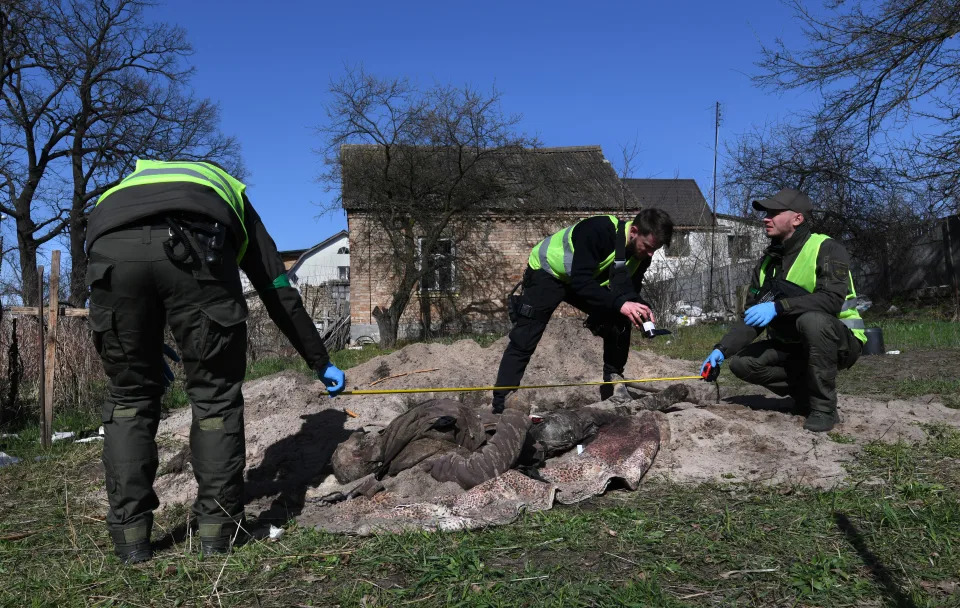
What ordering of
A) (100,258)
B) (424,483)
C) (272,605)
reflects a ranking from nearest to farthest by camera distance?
(272,605)
(100,258)
(424,483)

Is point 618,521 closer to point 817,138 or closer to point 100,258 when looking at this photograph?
point 100,258

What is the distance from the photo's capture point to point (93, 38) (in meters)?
Answer: 20.7

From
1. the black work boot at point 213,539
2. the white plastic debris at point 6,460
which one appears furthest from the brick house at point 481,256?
the black work boot at point 213,539

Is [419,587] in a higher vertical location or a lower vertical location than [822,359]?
lower

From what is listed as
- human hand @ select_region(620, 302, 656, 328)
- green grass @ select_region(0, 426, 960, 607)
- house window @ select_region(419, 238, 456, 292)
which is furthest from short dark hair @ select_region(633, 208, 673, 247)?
house window @ select_region(419, 238, 456, 292)

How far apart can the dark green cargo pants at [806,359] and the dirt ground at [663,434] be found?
0.20 meters

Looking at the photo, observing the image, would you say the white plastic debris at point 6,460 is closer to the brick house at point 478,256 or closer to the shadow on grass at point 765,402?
the shadow on grass at point 765,402

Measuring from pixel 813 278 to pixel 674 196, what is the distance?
30.1 metres

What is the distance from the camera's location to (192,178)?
9.91 ft

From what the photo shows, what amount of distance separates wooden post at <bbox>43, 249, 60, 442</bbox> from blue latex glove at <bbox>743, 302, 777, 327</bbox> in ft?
17.0

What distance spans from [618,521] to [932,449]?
2.17 m

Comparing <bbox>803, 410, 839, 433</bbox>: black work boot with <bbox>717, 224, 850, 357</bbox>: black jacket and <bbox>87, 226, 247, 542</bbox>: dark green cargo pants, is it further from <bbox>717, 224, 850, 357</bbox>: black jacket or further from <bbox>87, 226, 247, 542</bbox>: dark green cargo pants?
<bbox>87, 226, 247, 542</bbox>: dark green cargo pants

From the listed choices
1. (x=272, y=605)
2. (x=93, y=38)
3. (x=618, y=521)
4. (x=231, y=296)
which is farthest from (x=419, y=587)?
(x=93, y=38)

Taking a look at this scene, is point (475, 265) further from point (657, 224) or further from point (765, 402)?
point (657, 224)
